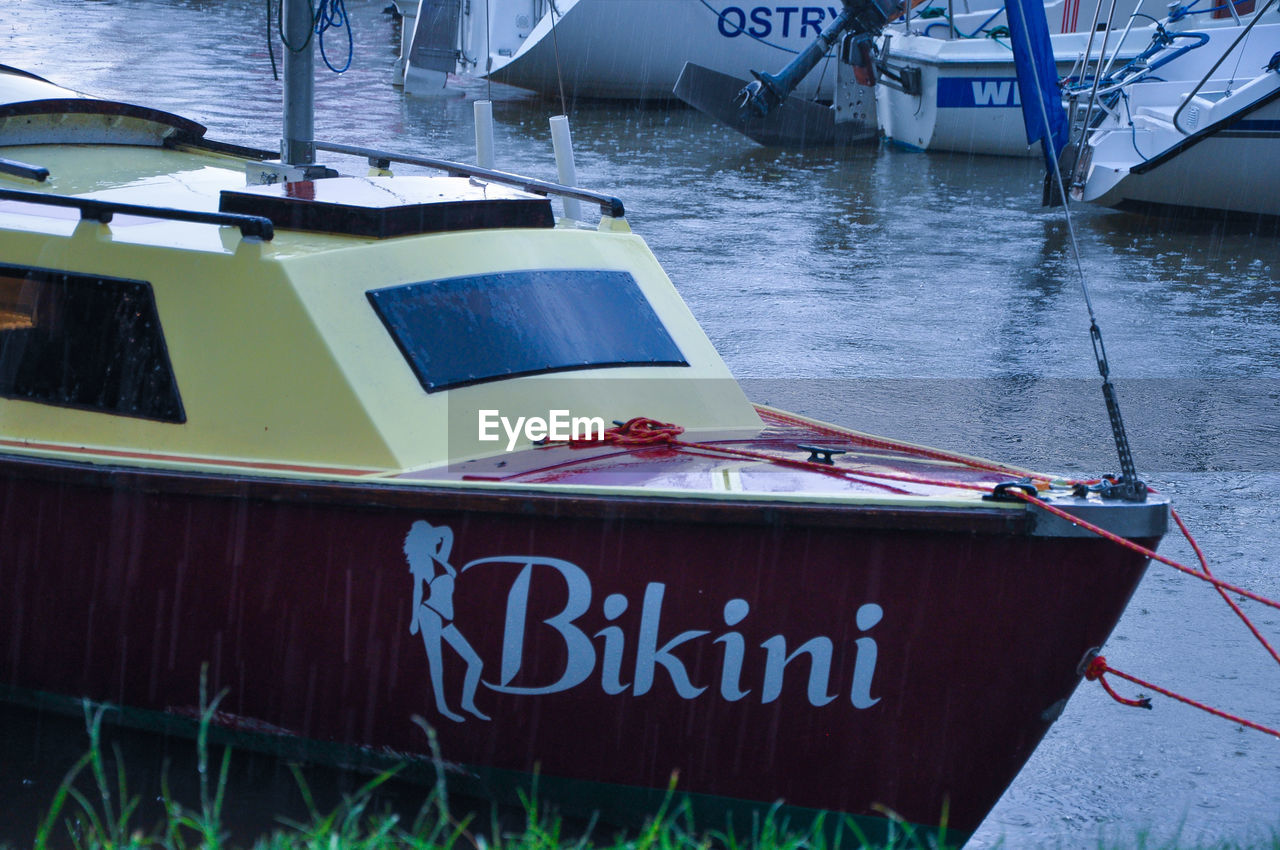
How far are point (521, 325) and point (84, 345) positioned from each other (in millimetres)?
1309

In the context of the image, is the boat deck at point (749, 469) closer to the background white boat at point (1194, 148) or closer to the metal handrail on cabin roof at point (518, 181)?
the metal handrail on cabin roof at point (518, 181)

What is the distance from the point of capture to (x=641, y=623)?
11.7 ft

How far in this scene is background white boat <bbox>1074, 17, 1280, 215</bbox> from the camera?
1216 cm

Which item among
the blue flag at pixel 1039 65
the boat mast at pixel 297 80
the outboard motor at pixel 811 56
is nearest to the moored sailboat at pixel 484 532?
the boat mast at pixel 297 80

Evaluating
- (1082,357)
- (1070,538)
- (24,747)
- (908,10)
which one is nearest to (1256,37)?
(908,10)

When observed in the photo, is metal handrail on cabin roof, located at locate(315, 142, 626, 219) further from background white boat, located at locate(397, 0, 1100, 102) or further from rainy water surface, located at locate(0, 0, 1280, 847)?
background white boat, located at locate(397, 0, 1100, 102)

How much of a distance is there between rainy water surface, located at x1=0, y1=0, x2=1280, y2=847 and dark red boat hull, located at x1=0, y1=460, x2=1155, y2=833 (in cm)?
16

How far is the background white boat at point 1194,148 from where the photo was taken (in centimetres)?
1216

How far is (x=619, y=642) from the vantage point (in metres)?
3.60

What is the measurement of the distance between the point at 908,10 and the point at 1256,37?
4212mm

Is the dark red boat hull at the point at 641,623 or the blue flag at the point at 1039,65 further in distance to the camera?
the blue flag at the point at 1039,65

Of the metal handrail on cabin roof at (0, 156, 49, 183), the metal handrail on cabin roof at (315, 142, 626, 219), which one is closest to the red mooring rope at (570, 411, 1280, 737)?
the metal handrail on cabin roof at (315, 142, 626, 219)

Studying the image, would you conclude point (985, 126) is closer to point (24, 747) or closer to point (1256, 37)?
point (1256, 37)

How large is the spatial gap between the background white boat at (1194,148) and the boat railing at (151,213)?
9.60m
